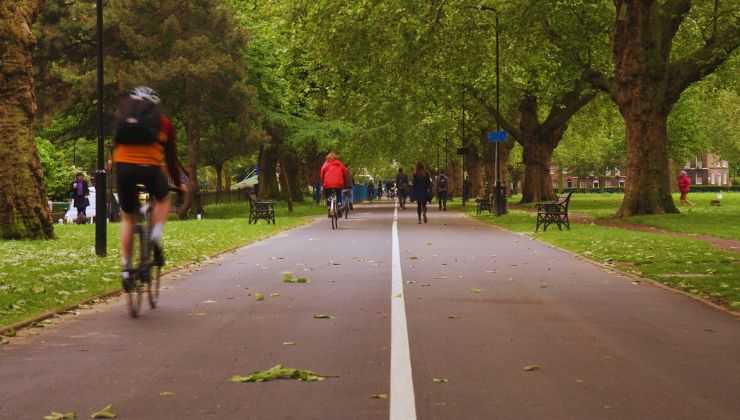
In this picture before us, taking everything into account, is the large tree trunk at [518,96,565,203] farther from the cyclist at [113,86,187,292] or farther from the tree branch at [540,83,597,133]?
the cyclist at [113,86,187,292]

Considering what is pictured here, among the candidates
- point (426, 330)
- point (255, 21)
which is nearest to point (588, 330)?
point (426, 330)

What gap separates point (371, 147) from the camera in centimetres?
6000

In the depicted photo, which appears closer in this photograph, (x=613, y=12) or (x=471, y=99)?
(x=613, y=12)

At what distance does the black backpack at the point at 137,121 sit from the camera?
870cm

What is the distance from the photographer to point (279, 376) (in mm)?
6512

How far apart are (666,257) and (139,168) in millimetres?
9907

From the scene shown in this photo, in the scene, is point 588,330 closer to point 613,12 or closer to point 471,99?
point 613,12

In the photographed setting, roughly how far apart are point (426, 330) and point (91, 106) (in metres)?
34.8

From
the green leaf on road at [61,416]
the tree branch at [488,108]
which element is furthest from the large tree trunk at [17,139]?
the tree branch at [488,108]

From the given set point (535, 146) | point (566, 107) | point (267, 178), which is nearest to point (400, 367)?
point (566, 107)

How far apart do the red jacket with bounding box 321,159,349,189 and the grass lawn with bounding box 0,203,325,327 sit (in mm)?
3142

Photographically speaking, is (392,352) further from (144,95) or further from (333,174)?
(333,174)

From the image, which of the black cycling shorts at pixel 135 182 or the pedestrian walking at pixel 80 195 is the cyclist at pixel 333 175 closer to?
the pedestrian walking at pixel 80 195

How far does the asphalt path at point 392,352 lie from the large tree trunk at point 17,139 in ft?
31.8
